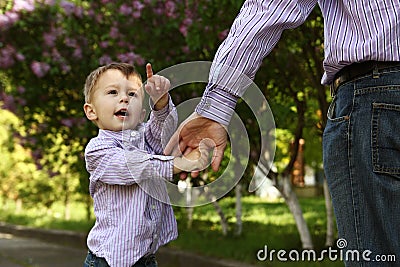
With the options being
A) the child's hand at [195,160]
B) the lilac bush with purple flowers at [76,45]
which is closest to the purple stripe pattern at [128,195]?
the child's hand at [195,160]

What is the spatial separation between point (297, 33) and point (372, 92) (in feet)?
14.6

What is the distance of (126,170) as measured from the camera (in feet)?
9.75

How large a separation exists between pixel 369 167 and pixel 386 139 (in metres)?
0.08

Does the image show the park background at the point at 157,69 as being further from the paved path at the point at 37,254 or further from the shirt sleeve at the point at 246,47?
the shirt sleeve at the point at 246,47

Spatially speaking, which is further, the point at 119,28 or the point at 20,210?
the point at 20,210

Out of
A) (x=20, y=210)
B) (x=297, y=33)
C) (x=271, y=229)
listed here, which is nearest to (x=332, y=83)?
(x=297, y=33)

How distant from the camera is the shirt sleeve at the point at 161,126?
10.1 ft

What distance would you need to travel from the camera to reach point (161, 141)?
10.5 ft

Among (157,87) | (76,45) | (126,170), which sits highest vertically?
(76,45)

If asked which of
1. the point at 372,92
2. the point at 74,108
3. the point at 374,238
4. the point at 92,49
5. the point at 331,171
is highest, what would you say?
the point at 92,49

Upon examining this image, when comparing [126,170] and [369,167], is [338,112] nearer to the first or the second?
[369,167]

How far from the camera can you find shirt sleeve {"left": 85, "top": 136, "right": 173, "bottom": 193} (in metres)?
2.86

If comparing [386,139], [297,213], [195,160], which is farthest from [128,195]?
[297,213]

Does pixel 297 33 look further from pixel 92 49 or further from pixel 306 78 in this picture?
pixel 92 49
